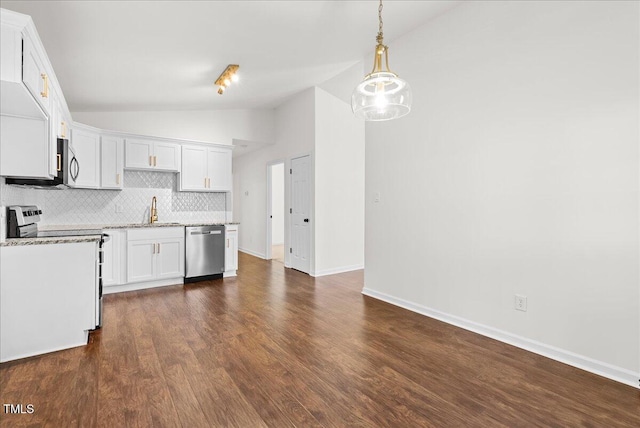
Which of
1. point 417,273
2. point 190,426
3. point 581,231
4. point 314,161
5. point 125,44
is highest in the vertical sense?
point 125,44

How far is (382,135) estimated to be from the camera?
13.1 feet

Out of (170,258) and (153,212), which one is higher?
(153,212)

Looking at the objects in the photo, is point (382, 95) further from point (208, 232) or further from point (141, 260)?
point (141, 260)

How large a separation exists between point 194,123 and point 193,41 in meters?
2.52

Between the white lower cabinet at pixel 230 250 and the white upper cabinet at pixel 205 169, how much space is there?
0.74 m

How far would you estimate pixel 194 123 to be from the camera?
18.0ft

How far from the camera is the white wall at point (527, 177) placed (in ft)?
7.23

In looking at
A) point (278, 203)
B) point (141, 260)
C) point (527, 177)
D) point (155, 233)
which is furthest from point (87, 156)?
point (278, 203)

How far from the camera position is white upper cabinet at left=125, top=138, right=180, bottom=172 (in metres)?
4.71

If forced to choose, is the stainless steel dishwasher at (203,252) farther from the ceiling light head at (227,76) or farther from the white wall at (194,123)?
the ceiling light head at (227,76)

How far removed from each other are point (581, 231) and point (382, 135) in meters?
2.24

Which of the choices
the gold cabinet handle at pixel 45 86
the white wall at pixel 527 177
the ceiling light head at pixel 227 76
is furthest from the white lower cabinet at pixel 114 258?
the white wall at pixel 527 177

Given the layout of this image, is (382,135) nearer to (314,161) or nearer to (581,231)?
(314,161)

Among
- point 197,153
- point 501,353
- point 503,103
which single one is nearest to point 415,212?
point 503,103
